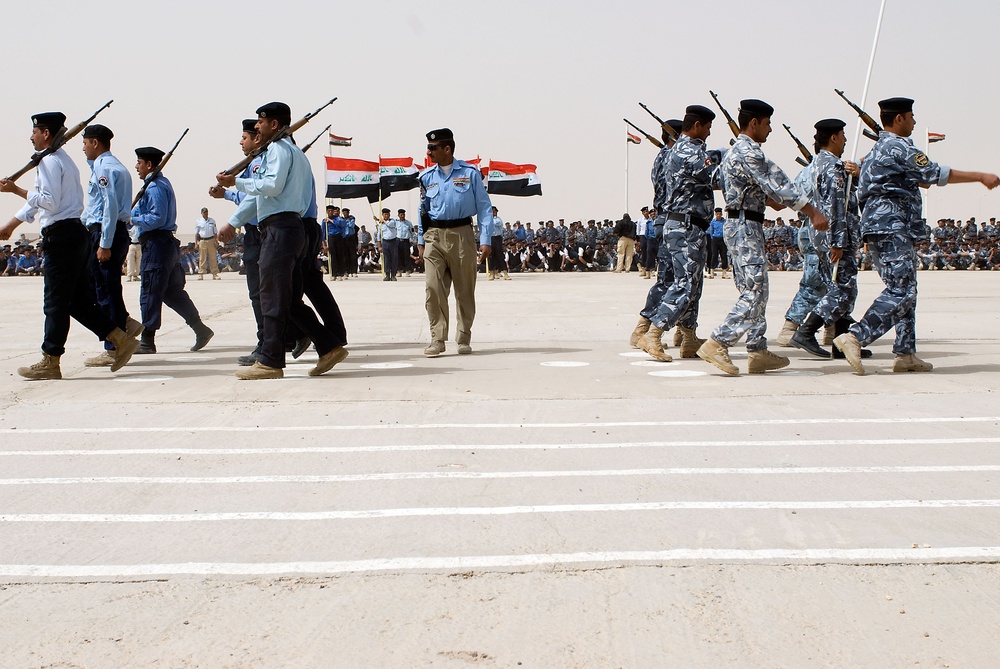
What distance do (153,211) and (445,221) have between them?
2.70 meters

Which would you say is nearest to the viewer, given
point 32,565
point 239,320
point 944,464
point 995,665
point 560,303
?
point 995,665

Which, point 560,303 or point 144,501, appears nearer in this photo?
point 144,501

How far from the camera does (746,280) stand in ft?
26.7

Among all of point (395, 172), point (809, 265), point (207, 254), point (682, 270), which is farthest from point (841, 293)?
point (207, 254)

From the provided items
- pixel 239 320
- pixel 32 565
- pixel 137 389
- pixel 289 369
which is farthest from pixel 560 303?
pixel 32 565

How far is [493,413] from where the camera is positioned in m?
6.70

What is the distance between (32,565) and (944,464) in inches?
151

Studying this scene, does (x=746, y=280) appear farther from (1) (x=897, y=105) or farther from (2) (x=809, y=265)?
(2) (x=809, y=265)

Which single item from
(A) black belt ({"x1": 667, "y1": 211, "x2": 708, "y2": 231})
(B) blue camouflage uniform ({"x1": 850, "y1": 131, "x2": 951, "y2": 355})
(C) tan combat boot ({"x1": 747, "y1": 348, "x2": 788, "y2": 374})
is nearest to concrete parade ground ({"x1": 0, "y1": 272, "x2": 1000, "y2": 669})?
(C) tan combat boot ({"x1": 747, "y1": 348, "x2": 788, "y2": 374})

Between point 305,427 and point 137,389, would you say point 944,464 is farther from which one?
point 137,389

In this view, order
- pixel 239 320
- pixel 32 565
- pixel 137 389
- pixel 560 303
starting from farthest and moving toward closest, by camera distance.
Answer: pixel 560 303, pixel 239 320, pixel 137 389, pixel 32 565

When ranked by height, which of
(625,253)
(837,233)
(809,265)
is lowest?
(625,253)

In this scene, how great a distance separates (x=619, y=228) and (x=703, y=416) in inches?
981

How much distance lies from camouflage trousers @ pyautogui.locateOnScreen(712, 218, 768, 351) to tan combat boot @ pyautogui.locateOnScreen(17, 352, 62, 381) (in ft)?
16.1
